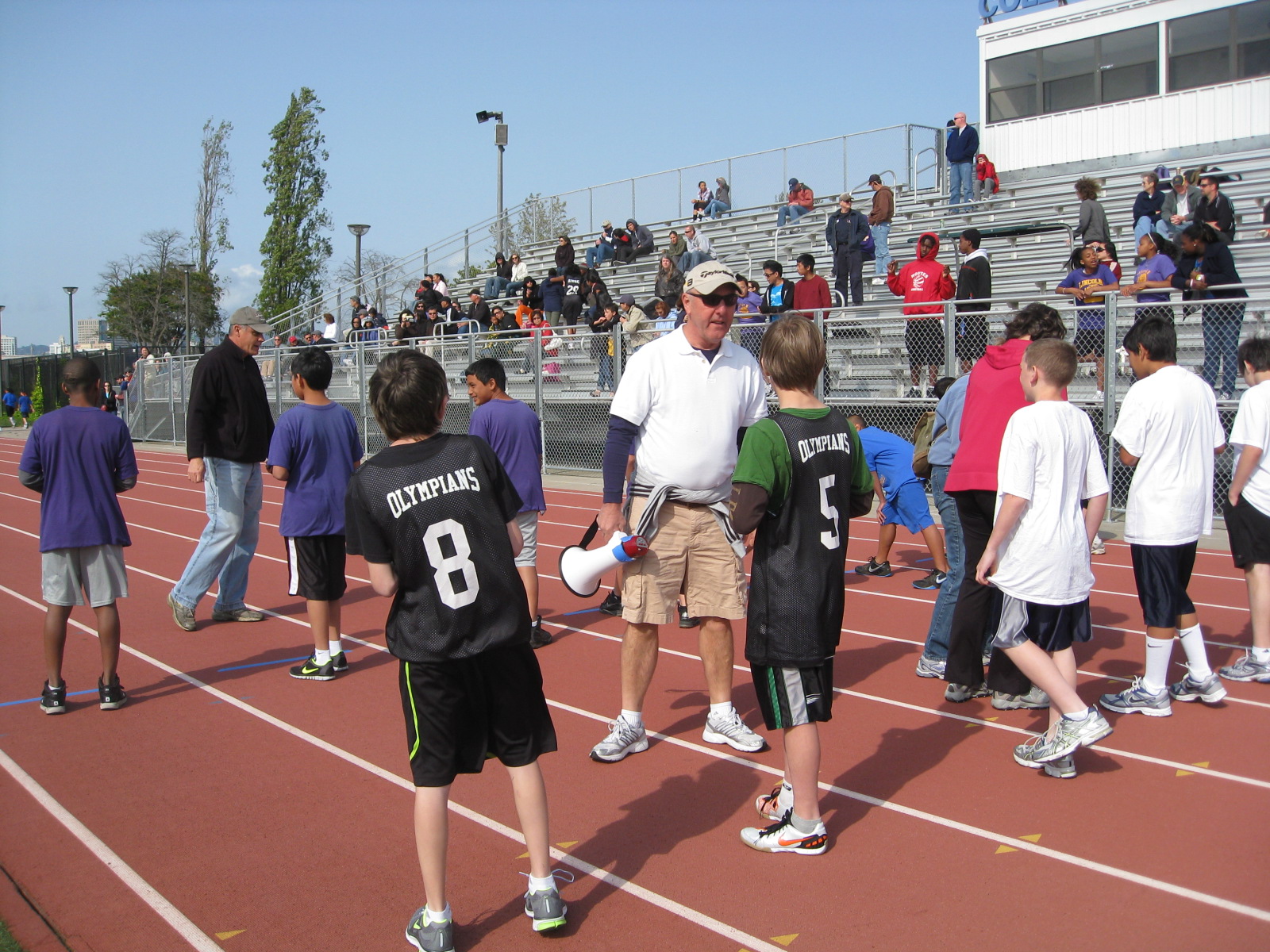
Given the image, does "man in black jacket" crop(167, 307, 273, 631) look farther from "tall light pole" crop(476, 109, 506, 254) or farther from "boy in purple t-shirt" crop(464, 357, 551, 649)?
"tall light pole" crop(476, 109, 506, 254)

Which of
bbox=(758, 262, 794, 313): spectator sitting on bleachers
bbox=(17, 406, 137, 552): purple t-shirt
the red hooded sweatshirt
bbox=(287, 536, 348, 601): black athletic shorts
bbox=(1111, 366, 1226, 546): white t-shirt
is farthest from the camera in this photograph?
bbox=(758, 262, 794, 313): spectator sitting on bleachers

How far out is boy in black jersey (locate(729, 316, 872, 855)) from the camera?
390cm

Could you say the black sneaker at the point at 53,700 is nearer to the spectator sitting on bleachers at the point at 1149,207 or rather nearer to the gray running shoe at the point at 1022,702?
the gray running shoe at the point at 1022,702

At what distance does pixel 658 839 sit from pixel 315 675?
10.4 feet

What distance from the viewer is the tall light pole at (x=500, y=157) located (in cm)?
2994

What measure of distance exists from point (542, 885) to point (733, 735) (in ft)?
6.12

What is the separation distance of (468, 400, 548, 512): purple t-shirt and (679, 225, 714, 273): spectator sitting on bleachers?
1127 cm

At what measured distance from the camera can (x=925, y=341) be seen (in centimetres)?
1288

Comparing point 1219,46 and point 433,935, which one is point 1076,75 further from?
point 433,935

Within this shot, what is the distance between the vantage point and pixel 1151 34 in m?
21.3

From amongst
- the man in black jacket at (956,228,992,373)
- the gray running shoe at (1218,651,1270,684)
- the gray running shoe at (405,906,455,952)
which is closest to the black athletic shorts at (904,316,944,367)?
the man in black jacket at (956,228,992,373)

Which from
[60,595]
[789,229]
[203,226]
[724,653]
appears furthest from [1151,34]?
Result: [203,226]

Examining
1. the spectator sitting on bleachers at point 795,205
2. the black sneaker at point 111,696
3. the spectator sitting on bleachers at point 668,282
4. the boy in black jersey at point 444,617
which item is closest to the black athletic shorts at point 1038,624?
the boy in black jersey at point 444,617

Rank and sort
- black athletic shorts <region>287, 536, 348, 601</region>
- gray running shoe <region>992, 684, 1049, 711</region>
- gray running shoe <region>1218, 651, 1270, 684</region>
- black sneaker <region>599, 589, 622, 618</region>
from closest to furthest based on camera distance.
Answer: gray running shoe <region>992, 684, 1049, 711</region> < gray running shoe <region>1218, 651, 1270, 684</region> < black athletic shorts <region>287, 536, 348, 601</region> < black sneaker <region>599, 589, 622, 618</region>
